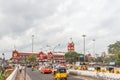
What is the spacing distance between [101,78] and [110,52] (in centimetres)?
10532

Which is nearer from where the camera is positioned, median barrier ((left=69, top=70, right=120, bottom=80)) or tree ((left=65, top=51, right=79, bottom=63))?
median barrier ((left=69, top=70, right=120, bottom=80))

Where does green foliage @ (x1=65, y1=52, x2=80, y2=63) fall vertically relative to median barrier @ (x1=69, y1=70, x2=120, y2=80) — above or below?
above

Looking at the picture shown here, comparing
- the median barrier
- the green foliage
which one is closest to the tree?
the green foliage

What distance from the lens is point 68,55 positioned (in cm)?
16538

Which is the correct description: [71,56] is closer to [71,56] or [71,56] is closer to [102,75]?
[71,56]

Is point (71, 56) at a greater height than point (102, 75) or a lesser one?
greater

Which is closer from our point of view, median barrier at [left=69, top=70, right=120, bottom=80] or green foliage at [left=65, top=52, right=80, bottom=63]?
median barrier at [left=69, top=70, right=120, bottom=80]

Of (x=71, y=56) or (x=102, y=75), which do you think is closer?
(x=102, y=75)

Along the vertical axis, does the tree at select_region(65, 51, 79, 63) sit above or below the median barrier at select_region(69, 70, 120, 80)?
above

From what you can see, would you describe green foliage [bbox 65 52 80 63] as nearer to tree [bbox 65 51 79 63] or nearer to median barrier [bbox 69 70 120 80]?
tree [bbox 65 51 79 63]

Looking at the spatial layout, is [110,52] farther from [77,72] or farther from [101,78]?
[101,78]

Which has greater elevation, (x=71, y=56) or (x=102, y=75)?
(x=71, y=56)

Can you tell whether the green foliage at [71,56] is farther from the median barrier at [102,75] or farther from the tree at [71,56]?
the median barrier at [102,75]

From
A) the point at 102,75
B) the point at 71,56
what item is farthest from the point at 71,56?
the point at 102,75
